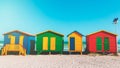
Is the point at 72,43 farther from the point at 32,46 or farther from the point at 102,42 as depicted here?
the point at 32,46

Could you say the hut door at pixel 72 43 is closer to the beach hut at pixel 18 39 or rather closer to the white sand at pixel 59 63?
the beach hut at pixel 18 39

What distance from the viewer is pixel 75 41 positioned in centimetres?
2428

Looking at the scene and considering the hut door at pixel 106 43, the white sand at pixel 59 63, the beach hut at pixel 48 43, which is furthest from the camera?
the hut door at pixel 106 43

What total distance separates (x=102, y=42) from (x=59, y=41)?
4.74m

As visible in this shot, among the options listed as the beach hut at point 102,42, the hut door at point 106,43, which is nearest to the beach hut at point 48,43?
the beach hut at point 102,42

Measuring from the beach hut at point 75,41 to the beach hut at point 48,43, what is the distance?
1.11 metres

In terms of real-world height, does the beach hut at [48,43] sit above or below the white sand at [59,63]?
above

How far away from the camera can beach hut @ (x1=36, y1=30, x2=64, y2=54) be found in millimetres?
24062

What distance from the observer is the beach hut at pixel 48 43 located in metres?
24.1

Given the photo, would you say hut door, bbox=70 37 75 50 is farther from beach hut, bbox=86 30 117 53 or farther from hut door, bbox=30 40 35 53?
hut door, bbox=30 40 35 53

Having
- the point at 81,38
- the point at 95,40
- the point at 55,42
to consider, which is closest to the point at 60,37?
the point at 55,42

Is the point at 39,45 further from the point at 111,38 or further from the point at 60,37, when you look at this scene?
the point at 111,38

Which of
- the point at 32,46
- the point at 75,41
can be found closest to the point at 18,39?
the point at 32,46

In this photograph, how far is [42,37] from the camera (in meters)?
24.2
